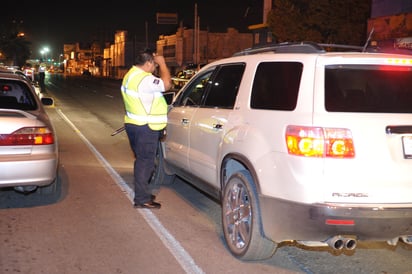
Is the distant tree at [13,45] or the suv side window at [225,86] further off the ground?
the distant tree at [13,45]

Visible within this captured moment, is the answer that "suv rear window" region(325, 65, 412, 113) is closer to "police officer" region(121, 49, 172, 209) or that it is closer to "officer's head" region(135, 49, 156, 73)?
"police officer" region(121, 49, 172, 209)

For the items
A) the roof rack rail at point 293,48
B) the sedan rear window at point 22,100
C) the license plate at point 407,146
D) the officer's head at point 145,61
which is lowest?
the license plate at point 407,146

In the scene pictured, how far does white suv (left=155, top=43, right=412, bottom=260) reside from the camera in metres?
4.00

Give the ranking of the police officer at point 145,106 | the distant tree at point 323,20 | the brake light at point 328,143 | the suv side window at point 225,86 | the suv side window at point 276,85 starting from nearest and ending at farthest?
the brake light at point 328,143, the suv side window at point 276,85, the suv side window at point 225,86, the police officer at point 145,106, the distant tree at point 323,20

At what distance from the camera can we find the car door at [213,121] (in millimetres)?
5340

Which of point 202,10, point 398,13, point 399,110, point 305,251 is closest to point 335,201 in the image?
point 399,110

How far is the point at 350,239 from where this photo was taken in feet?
13.7

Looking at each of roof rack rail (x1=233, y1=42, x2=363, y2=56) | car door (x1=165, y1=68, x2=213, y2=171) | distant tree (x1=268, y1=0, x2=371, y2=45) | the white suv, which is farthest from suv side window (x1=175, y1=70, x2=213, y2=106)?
distant tree (x1=268, y1=0, x2=371, y2=45)

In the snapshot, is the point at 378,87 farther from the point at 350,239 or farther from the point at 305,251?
the point at 305,251

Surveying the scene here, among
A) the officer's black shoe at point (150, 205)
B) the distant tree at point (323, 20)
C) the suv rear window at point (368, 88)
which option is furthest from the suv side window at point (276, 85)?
the distant tree at point (323, 20)

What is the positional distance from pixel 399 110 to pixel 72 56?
6081 inches

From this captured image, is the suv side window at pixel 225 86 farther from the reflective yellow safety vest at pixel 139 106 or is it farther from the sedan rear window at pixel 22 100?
the sedan rear window at pixel 22 100

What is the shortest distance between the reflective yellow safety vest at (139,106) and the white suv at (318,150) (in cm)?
130

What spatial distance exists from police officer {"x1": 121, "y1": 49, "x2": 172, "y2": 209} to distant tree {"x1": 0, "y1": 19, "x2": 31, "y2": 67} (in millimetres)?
56941
